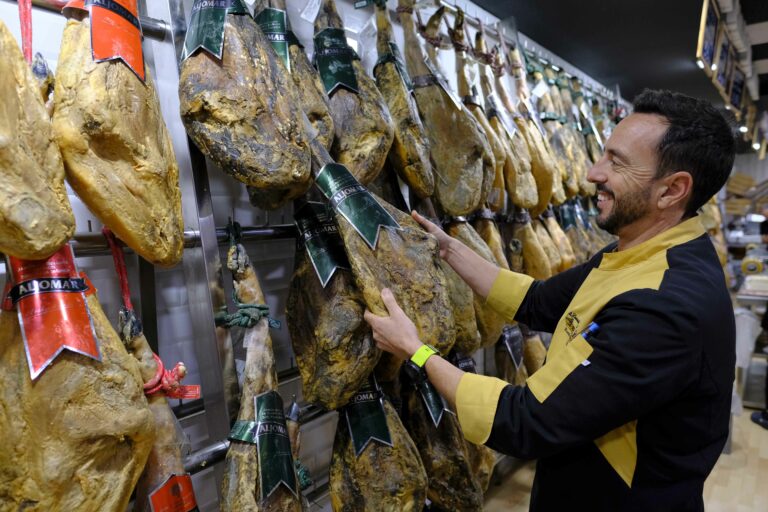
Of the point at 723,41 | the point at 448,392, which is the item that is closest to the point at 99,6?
the point at 448,392

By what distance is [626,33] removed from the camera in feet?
11.4

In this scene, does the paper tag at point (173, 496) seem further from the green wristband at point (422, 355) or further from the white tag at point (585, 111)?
the white tag at point (585, 111)

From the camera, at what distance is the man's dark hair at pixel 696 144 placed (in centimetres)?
124

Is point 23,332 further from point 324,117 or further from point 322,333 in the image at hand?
point 324,117

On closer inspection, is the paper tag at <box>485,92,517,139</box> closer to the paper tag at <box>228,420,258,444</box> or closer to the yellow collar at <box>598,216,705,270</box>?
the yellow collar at <box>598,216,705,270</box>

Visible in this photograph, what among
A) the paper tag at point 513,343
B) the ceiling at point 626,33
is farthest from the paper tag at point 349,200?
the ceiling at point 626,33

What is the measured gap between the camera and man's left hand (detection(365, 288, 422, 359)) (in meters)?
1.21

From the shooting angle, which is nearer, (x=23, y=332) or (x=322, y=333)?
(x=23, y=332)

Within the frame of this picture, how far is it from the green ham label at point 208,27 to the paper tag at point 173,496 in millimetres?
901

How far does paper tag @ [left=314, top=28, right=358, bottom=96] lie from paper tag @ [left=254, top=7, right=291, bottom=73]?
0.50ft

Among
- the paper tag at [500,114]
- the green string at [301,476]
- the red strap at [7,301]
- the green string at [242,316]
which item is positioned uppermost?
the paper tag at [500,114]

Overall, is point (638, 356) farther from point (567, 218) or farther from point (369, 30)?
point (567, 218)

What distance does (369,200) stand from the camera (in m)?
1.30

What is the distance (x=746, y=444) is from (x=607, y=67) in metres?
2.97
